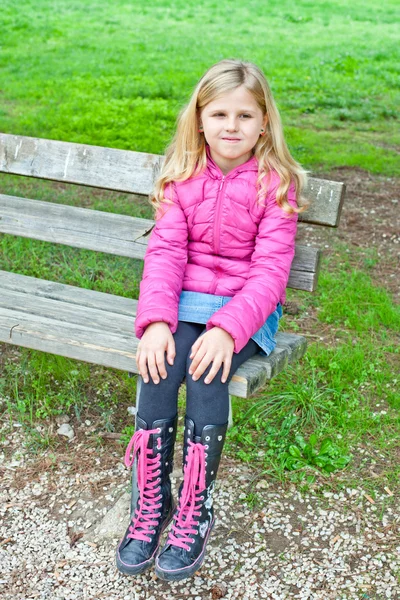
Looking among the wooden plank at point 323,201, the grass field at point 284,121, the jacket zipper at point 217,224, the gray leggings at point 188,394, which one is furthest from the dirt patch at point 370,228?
the gray leggings at point 188,394

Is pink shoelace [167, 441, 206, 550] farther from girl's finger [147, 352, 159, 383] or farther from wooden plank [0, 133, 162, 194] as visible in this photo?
wooden plank [0, 133, 162, 194]

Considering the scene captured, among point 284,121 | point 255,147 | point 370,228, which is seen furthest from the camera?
point 284,121

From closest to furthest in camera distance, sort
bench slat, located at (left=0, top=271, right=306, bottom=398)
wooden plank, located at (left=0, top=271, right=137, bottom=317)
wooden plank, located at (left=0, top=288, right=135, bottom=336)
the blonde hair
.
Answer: bench slat, located at (left=0, top=271, right=306, bottom=398), the blonde hair, wooden plank, located at (left=0, top=288, right=135, bottom=336), wooden plank, located at (left=0, top=271, right=137, bottom=317)

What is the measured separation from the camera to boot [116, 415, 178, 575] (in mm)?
2439

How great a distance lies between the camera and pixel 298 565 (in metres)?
2.54

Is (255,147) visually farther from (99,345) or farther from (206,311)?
(99,345)

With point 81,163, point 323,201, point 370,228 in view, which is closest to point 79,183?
point 81,163

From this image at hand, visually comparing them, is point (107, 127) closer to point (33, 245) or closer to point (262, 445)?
point (33, 245)

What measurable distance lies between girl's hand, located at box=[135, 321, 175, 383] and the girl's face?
2.35 ft

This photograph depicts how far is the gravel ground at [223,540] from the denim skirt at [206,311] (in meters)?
0.63

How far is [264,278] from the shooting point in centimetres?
260

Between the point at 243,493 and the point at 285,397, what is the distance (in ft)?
1.87

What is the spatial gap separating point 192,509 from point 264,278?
81 centimetres

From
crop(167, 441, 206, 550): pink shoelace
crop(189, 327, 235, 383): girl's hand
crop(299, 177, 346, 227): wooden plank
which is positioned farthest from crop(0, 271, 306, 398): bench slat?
crop(299, 177, 346, 227): wooden plank
